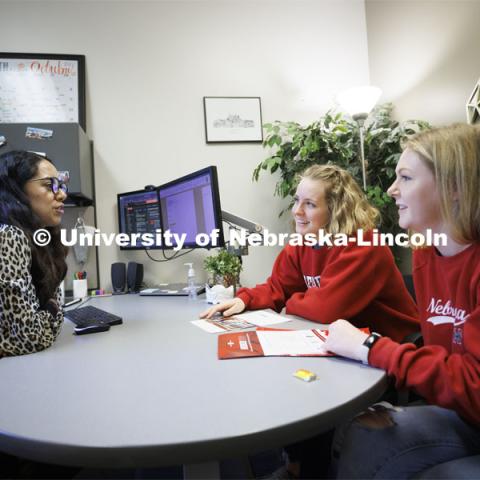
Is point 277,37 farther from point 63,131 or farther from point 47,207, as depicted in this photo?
point 47,207

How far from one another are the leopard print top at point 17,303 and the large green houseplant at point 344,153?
1.47 metres

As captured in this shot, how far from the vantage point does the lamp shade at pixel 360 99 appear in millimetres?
1972

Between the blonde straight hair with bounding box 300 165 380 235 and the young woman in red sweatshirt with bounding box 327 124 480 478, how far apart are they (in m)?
0.30

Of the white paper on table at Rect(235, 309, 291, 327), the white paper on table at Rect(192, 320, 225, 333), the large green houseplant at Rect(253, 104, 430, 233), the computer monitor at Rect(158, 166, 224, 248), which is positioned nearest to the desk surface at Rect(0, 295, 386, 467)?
the white paper on table at Rect(192, 320, 225, 333)

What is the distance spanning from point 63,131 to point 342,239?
5.23 ft

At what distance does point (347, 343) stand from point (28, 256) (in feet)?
2.73

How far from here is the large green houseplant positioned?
6.58 ft

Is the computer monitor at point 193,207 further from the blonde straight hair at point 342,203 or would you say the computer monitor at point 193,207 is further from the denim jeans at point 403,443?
the denim jeans at point 403,443

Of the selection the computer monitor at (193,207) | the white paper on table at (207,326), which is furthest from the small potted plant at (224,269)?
the white paper on table at (207,326)

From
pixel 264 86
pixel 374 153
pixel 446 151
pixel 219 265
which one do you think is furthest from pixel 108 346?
pixel 264 86

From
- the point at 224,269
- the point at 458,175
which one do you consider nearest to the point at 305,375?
the point at 458,175

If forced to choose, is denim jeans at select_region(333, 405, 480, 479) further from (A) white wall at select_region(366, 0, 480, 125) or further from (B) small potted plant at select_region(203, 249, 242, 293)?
(A) white wall at select_region(366, 0, 480, 125)

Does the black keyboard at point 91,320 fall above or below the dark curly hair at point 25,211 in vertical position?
below

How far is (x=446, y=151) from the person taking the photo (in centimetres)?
82
